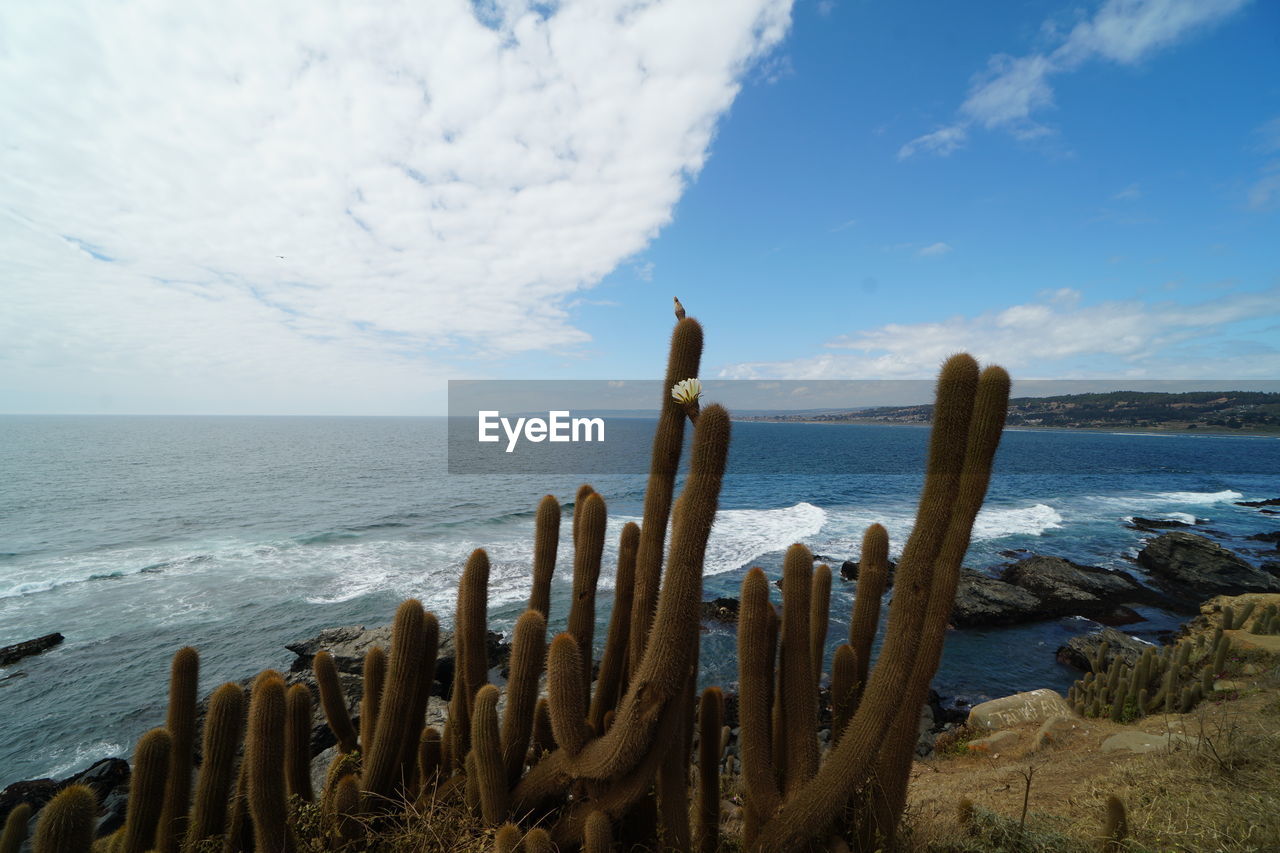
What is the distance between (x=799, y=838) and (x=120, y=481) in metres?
69.4

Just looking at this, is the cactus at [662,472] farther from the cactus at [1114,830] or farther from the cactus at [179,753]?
the cactus at [1114,830]

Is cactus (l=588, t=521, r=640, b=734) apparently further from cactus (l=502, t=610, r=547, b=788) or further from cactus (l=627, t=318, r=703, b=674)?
cactus (l=502, t=610, r=547, b=788)

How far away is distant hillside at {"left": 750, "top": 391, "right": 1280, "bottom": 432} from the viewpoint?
132 m

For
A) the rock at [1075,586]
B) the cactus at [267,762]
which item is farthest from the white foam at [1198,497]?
the cactus at [267,762]

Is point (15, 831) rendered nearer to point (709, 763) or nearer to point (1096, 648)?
point (709, 763)

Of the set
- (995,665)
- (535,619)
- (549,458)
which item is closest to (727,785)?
(535,619)

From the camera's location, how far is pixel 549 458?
84.8 m

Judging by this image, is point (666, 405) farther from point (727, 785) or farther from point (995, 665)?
→ point (995, 665)

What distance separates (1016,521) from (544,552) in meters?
44.9

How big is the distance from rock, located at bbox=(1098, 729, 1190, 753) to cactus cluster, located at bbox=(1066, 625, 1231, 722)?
284 centimetres

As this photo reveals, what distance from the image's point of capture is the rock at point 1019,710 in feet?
43.0

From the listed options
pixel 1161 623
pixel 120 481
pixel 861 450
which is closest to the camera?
pixel 1161 623

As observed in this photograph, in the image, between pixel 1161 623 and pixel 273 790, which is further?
pixel 1161 623

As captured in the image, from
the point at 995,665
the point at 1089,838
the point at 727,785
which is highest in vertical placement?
the point at 1089,838
